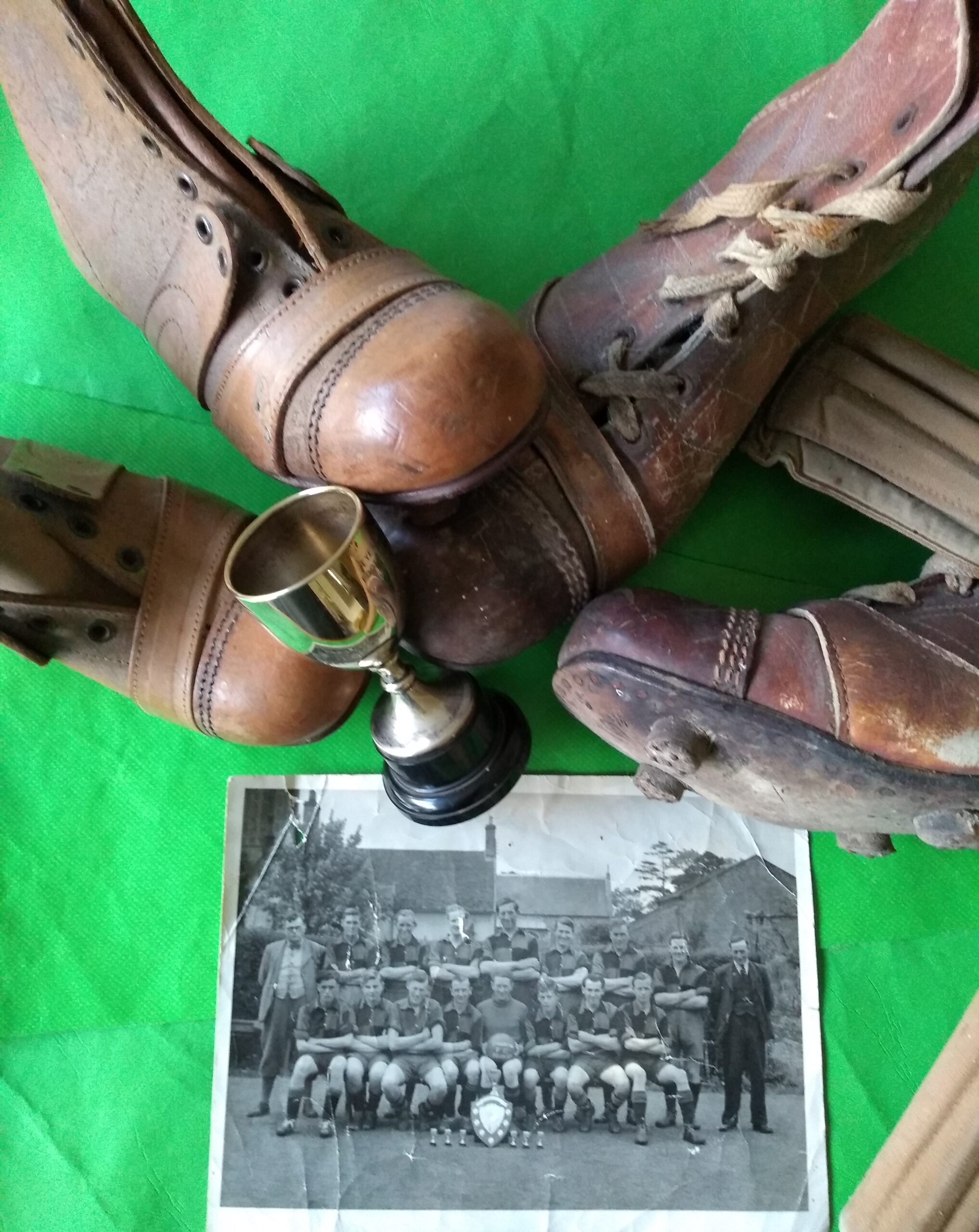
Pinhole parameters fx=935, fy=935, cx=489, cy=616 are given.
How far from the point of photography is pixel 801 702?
0.72m

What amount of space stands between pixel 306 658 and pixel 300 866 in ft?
0.86

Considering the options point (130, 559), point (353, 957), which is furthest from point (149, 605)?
point (353, 957)

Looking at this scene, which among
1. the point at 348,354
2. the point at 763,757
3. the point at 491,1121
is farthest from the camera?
the point at 491,1121

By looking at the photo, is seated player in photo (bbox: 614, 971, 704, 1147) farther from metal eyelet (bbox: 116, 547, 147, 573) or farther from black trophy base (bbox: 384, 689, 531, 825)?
metal eyelet (bbox: 116, 547, 147, 573)

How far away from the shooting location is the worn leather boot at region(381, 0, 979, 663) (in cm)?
70

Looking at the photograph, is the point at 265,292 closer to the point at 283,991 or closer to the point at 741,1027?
the point at 283,991

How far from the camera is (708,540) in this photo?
3.01 ft

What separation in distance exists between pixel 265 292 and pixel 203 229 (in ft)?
Result: 0.21

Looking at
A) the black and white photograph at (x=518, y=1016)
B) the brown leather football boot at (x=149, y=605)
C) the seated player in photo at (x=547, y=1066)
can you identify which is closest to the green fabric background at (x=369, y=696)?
the black and white photograph at (x=518, y=1016)

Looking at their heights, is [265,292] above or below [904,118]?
below

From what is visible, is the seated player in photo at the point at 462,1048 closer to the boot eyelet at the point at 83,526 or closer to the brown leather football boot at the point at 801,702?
the brown leather football boot at the point at 801,702

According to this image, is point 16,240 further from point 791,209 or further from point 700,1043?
point 700,1043

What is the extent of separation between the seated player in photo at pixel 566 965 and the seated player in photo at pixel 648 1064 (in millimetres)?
47

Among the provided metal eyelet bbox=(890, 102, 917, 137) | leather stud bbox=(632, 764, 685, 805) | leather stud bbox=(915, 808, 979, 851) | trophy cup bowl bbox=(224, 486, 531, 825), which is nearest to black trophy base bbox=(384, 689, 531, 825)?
trophy cup bowl bbox=(224, 486, 531, 825)
